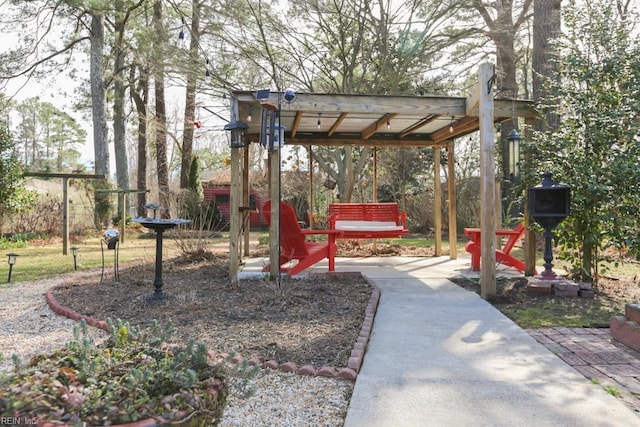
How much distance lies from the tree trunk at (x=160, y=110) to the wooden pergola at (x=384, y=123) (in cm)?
475

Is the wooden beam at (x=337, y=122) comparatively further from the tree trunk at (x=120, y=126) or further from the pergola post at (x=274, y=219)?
the tree trunk at (x=120, y=126)

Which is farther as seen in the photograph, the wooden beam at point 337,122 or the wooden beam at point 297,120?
the wooden beam at point 337,122

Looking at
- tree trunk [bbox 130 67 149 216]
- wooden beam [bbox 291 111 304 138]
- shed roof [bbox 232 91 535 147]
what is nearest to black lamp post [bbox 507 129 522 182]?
shed roof [bbox 232 91 535 147]

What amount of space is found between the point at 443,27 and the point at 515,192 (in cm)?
583

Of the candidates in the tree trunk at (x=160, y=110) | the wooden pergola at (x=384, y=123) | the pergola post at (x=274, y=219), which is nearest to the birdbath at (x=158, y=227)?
the wooden pergola at (x=384, y=123)

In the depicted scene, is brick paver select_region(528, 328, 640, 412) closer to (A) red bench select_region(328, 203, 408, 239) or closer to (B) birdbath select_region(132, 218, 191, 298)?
(B) birdbath select_region(132, 218, 191, 298)

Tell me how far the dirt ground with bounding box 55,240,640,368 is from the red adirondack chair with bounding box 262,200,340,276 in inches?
11.8

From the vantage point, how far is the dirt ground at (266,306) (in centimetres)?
320

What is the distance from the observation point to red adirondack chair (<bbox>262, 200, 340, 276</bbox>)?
18.7 feet

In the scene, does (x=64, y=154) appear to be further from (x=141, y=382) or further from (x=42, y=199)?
(x=141, y=382)

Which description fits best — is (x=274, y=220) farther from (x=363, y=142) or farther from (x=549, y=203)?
(x=363, y=142)

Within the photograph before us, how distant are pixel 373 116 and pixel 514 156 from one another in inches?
74.8

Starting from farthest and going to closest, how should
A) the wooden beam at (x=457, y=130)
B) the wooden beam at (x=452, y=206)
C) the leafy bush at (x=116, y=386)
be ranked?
1. the wooden beam at (x=452, y=206)
2. the wooden beam at (x=457, y=130)
3. the leafy bush at (x=116, y=386)

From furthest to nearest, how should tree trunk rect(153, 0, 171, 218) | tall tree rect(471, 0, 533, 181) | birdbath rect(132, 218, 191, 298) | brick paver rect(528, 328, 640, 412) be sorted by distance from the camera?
tree trunk rect(153, 0, 171, 218) → tall tree rect(471, 0, 533, 181) → birdbath rect(132, 218, 191, 298) → brick paver rect(528, 328, 640, 412)
